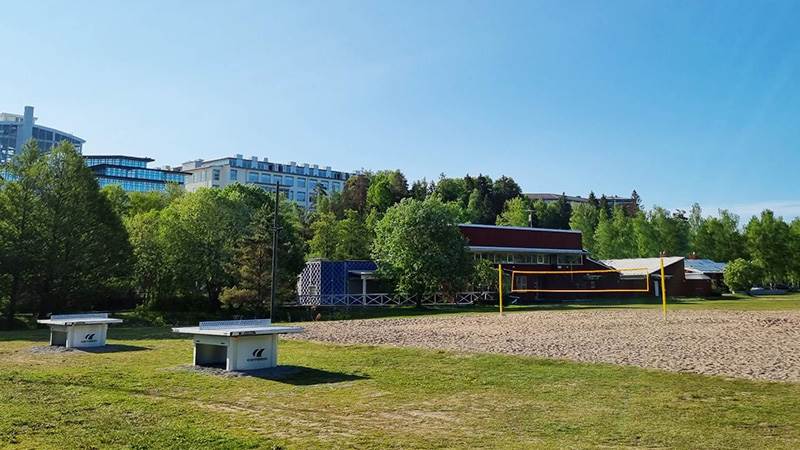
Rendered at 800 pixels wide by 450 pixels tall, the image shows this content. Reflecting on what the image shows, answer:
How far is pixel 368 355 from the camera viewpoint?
49.5 ft

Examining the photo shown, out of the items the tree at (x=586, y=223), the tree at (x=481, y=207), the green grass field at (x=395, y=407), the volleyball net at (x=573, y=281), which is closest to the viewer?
the green grass field at (x=395, y=407)

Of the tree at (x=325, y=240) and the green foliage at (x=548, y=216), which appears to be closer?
the tree at (x=325, y=240)

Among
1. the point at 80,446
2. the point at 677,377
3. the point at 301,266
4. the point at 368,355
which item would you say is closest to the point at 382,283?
the point at 301,266

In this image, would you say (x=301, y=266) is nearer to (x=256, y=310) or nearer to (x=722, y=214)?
(x=256, y=310)

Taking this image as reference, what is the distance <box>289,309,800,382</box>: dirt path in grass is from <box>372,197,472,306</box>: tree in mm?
16079

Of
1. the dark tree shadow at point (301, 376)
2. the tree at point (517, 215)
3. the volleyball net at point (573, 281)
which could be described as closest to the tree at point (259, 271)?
the volleyball net at point (573, 281)

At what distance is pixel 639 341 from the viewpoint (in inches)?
695

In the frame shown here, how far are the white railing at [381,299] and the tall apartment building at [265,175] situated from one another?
218 ft

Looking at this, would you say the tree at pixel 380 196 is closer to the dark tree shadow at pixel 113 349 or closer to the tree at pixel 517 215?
the tree at pixel 517 215

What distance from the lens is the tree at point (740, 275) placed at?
215ft

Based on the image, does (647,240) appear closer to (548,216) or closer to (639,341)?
(548,216)

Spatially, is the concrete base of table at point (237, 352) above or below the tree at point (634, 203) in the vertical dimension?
below

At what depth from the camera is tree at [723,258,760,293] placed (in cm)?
6562

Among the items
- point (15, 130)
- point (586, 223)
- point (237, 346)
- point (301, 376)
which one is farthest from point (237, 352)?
point (15, 130)
